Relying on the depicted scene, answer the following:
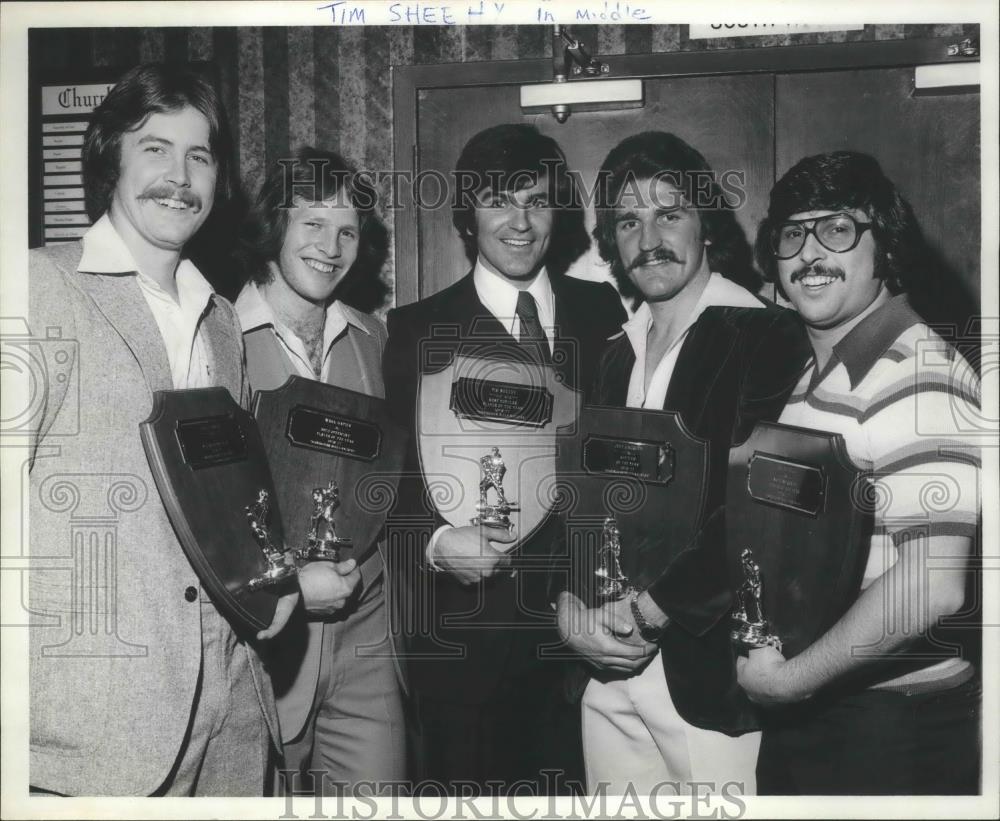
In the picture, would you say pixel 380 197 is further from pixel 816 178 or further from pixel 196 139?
pixel 816 178

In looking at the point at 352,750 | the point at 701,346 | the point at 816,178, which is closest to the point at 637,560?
the point at 701,346

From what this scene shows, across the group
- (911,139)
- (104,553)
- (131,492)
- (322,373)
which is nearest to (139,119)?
(322,373)

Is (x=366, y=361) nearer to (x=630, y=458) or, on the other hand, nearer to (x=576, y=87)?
(x=630, y=458)

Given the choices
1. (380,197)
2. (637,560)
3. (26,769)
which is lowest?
(26,769)

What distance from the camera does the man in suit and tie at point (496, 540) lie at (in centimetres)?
171

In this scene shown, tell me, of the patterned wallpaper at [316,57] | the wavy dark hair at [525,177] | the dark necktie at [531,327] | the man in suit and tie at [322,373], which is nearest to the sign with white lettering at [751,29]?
the patterned wallpaper at [316,57]

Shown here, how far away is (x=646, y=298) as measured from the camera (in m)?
1.71

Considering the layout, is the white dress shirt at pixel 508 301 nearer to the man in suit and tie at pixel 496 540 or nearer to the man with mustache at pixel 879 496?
the man in suit and tie at pixel 496 540

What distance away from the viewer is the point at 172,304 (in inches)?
65.7

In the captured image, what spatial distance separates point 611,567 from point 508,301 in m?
0.53

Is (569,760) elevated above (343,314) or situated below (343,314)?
below

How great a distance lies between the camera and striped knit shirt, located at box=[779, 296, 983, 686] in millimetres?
1604

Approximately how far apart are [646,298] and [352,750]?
3.30ft

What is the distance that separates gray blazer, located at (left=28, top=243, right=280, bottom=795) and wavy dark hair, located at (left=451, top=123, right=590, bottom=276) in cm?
51
